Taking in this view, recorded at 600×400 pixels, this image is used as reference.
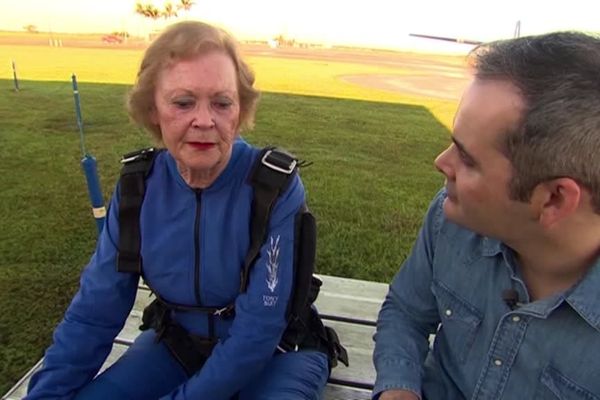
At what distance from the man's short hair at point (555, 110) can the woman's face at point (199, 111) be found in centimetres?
94

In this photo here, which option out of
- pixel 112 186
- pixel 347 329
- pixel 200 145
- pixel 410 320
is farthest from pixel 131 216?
pixel 112 186

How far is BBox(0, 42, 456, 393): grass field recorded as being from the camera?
3.70 meters

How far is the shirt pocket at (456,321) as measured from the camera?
59.5 inches

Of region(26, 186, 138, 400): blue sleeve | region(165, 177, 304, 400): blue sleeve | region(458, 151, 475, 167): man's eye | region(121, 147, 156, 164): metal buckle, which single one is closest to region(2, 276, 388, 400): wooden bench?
region(26, 186, 138, 400): blue sleeve

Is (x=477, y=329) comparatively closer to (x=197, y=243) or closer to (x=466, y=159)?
(x=466, y=159)

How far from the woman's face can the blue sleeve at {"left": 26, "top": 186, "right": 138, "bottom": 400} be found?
33 cm

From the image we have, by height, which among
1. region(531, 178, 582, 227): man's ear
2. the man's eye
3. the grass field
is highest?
the man's eye

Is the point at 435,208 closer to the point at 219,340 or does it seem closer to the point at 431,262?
the point at 431,262

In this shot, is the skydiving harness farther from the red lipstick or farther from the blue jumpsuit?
the red lipstick

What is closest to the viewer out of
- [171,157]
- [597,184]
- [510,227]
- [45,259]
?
[597,184]

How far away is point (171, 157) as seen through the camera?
1953 millimetres

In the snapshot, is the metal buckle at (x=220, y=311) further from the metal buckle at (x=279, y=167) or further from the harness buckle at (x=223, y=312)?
the metal buckle at (x=279, y=167)

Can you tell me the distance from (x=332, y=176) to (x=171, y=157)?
4487 mm

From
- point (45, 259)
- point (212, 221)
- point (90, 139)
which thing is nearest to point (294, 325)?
point (212, 221)
